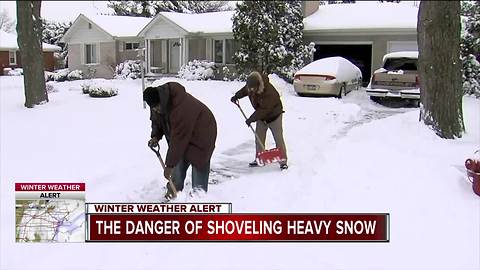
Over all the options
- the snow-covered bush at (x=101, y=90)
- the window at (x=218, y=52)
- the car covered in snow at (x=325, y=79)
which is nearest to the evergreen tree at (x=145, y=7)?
the window at (x=218, y=52)

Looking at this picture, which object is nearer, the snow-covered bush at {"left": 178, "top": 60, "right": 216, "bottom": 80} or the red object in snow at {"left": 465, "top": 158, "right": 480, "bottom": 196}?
the red object in snow at {"left": 465, "top": 158, "right": 480, "bottom": 196}

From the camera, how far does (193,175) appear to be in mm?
5883

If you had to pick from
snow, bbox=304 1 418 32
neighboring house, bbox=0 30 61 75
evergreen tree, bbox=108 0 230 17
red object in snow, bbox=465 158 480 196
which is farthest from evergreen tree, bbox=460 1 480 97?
evergreen tree, bbox=108 0 230 17

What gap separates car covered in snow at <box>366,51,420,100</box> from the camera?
15570 millimetres

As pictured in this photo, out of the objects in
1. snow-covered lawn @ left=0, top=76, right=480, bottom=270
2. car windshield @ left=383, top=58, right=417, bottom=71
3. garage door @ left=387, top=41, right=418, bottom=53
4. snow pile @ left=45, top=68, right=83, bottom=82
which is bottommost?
snow pile @ left=45, top=68, right=83, bottom=82

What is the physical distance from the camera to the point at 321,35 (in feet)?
75.9

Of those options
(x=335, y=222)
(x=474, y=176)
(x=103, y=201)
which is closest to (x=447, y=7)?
(x=474, y=176)

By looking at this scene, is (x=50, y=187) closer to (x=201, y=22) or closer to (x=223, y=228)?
(x=223, y=228)

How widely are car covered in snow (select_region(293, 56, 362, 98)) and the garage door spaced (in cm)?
466

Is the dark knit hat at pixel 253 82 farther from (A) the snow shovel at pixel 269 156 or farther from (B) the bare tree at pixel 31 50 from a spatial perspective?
(B) the bare tree at pixel 31 50

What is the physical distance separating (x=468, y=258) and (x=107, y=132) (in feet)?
24.9

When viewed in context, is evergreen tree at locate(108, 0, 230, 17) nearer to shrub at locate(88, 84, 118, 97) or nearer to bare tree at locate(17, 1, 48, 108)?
shrub at locate(88, 84, 118, 97)

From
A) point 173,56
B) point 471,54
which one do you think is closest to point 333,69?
point 471,54

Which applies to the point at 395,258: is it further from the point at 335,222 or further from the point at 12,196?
the point at 12,196
